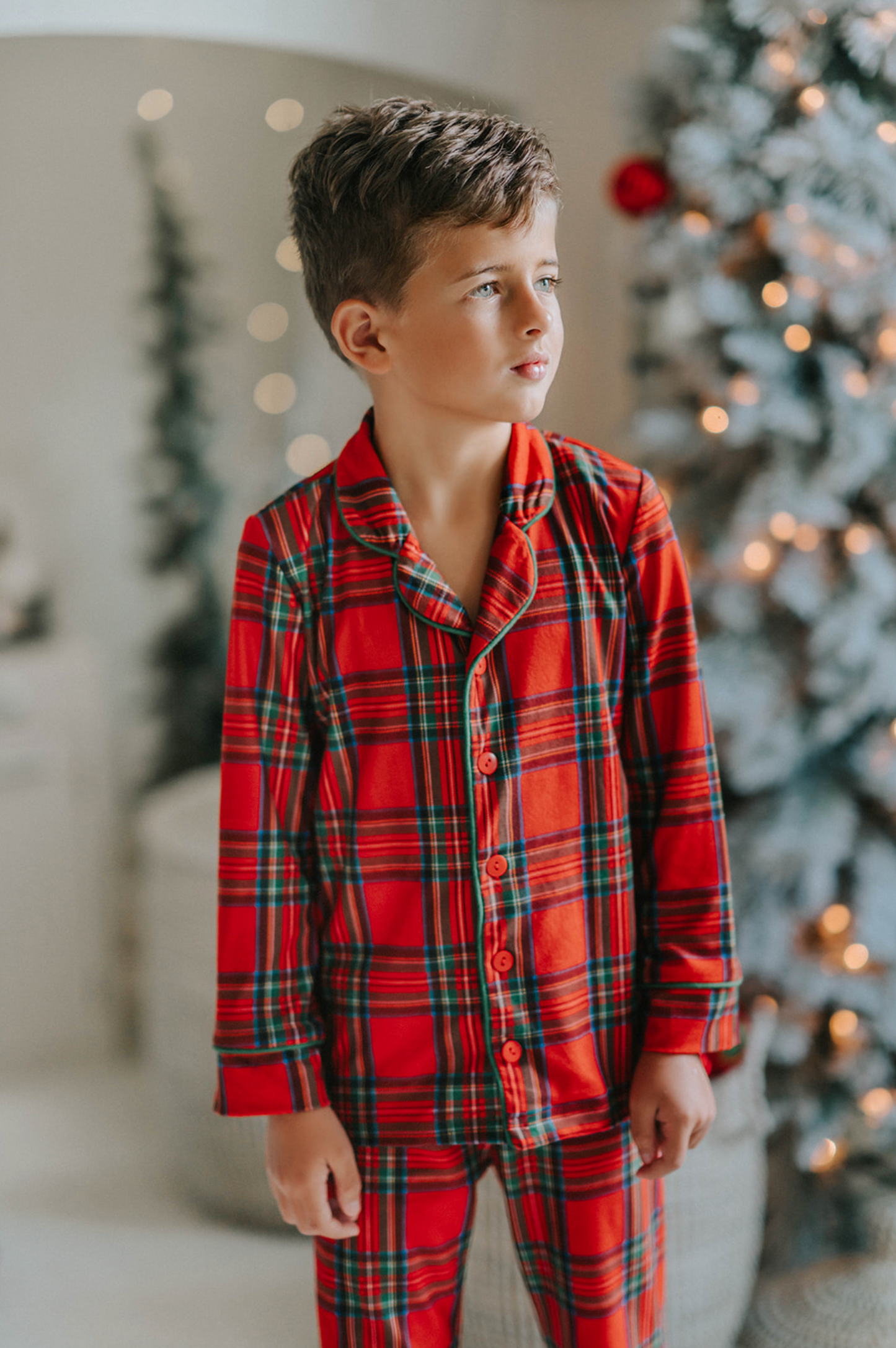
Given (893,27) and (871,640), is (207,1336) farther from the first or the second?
(893,27)

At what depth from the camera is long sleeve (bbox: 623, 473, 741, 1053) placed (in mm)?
797

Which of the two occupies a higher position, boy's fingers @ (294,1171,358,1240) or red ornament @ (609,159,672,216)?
red ornament @ (609,159,672,216)

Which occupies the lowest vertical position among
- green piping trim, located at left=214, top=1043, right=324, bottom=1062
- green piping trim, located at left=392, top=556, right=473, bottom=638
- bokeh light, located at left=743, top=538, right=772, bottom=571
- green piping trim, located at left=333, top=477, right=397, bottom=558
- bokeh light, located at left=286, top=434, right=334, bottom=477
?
green piping trim, located at left=214, top=1043, right=324, bottom=1062

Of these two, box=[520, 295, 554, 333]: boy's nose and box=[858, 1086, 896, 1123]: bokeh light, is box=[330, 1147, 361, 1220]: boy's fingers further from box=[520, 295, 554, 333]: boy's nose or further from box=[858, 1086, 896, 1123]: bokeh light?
box=[858, 1086, 896, 1123]: bokeh light

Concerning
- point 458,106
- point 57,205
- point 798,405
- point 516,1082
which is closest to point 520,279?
point 458,106

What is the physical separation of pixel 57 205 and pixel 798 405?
3.34ft

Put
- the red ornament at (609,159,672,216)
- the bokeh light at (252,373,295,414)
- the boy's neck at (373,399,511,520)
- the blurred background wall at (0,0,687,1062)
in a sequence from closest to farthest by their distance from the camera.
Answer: the boy's neck at (373,399,511,520), the red ornament at (609,159,672,216), the blurred background wall at (0,0,687,1062), the bokeh light at (252,373,295,414)

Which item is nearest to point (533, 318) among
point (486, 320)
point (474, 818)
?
point (486, 320)

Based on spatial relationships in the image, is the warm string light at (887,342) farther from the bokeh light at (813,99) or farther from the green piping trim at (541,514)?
the green piping trim at (541,514)

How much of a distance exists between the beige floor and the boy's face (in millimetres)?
1230

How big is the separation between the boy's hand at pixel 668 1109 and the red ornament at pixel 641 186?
1.05 meters

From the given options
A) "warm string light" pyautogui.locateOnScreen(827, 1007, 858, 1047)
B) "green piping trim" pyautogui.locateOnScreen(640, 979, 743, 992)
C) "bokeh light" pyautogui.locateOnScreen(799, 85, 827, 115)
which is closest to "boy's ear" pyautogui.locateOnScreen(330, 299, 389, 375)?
"green piping trim" pyautogui.locateOnScreen(640, 979, 743, 992)

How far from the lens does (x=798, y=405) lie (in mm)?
1297

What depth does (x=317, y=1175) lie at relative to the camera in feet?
2.56
